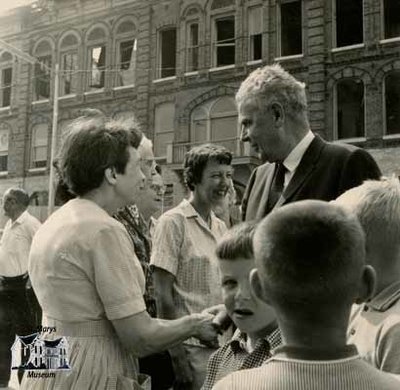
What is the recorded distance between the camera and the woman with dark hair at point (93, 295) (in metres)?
1.94

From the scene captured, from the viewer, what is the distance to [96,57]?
21516 millimetres

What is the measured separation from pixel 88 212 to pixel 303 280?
1.15 m

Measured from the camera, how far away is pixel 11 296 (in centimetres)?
512

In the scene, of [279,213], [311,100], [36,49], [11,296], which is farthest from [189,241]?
[36,49]

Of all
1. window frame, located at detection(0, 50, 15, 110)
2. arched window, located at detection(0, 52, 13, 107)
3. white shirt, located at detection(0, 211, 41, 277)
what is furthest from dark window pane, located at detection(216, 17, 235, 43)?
white shirt, located at detection(0, 211, 41, 277)

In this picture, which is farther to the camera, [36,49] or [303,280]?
[36,49]

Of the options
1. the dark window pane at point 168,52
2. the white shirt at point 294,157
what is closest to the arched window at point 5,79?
the dark window pane at point 168,52

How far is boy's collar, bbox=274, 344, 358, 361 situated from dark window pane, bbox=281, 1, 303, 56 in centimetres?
1712

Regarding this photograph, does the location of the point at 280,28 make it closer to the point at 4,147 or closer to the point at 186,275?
the point at 4,147

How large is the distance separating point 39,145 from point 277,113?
67.7 ft

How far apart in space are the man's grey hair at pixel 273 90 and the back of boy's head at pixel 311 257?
1.73m

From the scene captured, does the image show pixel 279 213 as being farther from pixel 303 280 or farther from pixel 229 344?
pixel 229 344

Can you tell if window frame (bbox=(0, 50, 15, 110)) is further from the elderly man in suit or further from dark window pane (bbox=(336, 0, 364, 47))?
the elderly man in suit

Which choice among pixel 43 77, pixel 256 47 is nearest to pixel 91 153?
pixel 256 47
